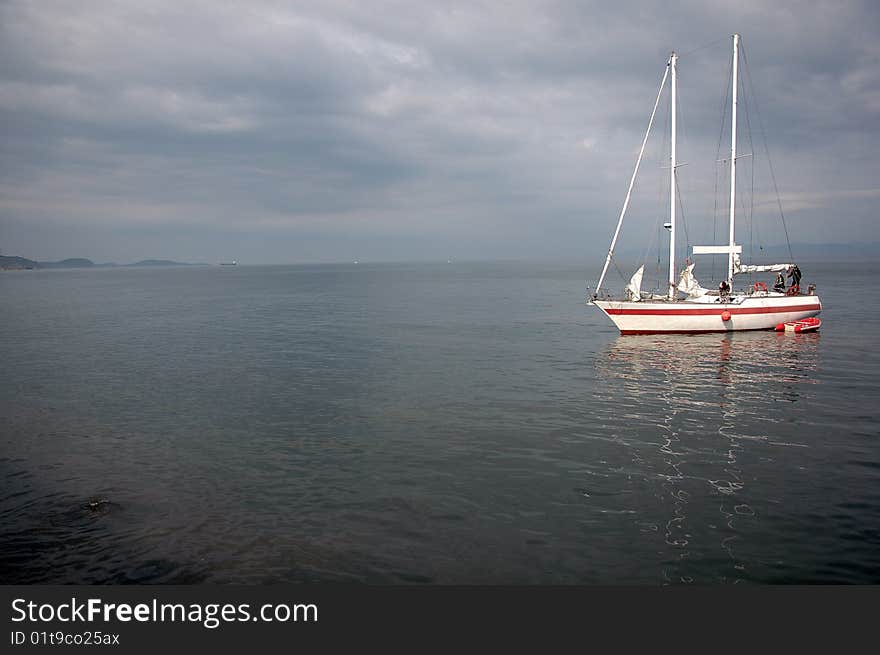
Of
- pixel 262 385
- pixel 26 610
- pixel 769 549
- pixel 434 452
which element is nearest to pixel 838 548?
pixel 769 549

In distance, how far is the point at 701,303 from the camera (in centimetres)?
4822

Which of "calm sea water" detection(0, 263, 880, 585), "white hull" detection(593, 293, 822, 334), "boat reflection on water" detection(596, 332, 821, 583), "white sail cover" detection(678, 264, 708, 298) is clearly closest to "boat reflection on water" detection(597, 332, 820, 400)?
"boat reflection on water" detection(596, 332, 821, 583)

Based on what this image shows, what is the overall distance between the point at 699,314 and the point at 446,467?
35644mm

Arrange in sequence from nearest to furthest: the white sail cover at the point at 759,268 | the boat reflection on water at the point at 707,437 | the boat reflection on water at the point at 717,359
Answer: the boat reflection on water at the point at 707,437 < the boat reflection on water at the point at 717,359 < the white sail cover at the point at 759,268

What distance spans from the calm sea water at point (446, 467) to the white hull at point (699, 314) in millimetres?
5510

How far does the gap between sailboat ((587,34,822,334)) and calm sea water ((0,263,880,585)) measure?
562cm

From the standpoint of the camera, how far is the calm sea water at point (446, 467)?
13305mm

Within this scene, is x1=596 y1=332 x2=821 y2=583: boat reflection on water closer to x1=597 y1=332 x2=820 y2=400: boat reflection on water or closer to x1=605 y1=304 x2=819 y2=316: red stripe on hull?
x1=597 y1=332 x2=820 y2=400: boat reflection on water

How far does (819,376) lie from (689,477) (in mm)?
20630

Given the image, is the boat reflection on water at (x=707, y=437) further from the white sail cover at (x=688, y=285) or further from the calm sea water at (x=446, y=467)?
the white sail cover at (x=688, y=285)

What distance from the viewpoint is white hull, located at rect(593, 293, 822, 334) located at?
47938mm

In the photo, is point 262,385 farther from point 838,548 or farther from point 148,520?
point 838,548

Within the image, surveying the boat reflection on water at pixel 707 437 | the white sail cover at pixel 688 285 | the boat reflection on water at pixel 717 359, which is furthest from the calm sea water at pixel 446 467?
the white sail cover at pixel 688 285

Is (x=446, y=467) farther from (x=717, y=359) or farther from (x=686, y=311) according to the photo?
(x=686, y=311)
